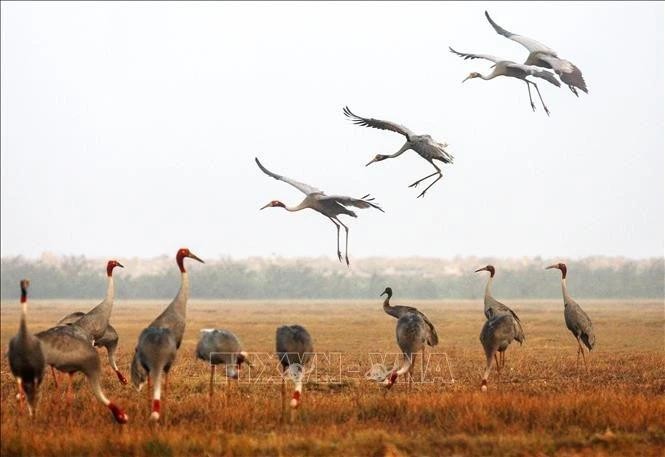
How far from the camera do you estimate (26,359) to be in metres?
10.6

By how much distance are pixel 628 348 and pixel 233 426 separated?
1426 cm

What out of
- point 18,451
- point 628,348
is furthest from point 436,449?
point 628,348

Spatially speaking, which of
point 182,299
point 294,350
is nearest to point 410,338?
point 294,350

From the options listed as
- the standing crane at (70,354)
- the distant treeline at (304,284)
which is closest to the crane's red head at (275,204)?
the standing crane at (70,354)

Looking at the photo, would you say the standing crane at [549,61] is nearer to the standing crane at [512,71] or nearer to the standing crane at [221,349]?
the standing crane at [512,71]

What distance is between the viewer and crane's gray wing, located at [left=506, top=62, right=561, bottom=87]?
16641mm

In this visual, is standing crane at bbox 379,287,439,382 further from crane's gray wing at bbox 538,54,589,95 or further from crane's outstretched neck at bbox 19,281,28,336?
A: crane's outstretched neck at bbox 19,281,28,336

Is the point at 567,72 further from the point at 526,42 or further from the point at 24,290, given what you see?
the point at 24,290

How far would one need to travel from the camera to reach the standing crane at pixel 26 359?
10.5 metres

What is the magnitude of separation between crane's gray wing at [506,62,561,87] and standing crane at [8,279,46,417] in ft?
31.1

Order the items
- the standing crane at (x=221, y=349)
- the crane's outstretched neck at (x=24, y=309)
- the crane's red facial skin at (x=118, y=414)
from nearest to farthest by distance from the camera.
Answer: the crane's outstretched neck at (x=24, y=309)
the crane's red facial skin at (x=118, y=414)
the standing crane at (x=221, y=349)

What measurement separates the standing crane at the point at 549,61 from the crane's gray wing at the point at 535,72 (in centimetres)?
12

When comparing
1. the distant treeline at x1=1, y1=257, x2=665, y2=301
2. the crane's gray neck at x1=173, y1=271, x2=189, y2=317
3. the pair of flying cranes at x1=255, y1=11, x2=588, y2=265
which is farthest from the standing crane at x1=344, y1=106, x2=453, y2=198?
the distant treeline at x1=1, y1=257, x2=665, y2=301

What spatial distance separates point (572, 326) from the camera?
1741 centimetres
